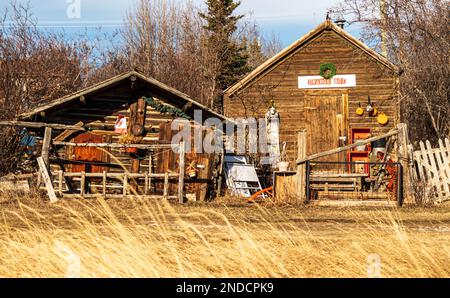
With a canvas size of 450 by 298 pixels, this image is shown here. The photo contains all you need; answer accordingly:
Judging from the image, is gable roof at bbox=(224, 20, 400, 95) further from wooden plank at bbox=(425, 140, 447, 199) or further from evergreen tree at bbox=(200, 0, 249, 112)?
evergreen tree at bbox=(200, 0, 249, 112)

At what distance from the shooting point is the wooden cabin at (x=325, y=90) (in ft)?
77.8

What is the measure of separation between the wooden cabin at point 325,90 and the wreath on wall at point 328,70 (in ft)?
0.14

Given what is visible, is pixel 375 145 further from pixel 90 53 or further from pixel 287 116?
pixel 90 53

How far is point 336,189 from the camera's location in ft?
72.5

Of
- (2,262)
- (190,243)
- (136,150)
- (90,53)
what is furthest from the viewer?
(90,53)

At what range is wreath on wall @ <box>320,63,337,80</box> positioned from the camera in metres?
24.0

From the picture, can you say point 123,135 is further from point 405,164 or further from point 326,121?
point 405,164

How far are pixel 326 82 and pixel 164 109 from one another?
7.42 metres

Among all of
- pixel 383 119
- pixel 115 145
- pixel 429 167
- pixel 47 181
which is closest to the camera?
pixel 429 167

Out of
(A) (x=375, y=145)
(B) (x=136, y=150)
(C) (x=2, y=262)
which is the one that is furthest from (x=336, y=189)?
(C) (x=2, y=262)

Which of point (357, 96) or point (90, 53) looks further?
point (90, 53)

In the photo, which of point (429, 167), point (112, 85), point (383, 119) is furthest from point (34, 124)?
point (383, 119)

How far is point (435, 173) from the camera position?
653 inches
